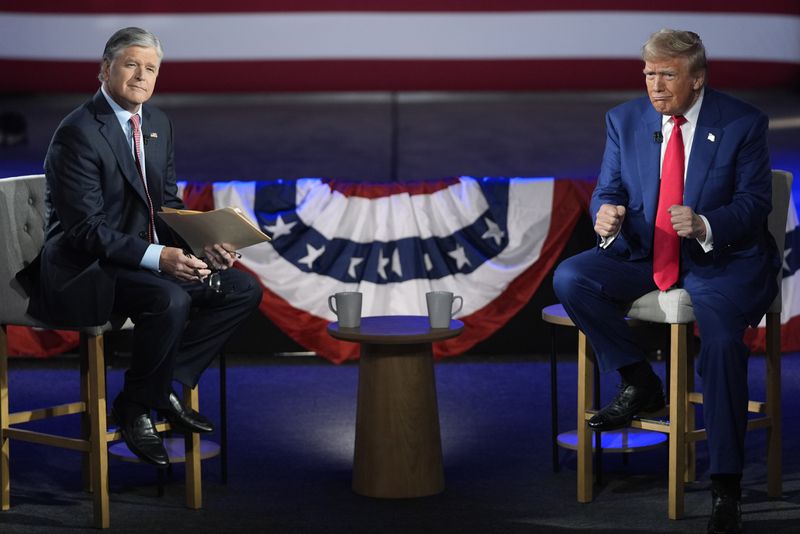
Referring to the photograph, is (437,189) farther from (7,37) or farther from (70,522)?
(7,37)

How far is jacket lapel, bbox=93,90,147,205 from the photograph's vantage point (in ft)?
11.9

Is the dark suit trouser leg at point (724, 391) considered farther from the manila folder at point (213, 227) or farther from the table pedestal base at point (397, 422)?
the manila folder at point (213, 227)

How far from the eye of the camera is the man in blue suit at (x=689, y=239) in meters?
3.41

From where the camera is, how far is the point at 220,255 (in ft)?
11.7

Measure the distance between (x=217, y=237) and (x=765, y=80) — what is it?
10.1m

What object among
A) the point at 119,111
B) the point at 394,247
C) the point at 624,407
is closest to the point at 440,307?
the point at 624,407

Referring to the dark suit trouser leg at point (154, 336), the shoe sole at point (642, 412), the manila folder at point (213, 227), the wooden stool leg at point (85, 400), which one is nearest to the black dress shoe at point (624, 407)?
the shoe sole at point (642, 412)

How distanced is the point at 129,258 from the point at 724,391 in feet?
5.01

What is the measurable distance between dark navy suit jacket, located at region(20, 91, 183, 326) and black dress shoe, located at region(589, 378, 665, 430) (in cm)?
127

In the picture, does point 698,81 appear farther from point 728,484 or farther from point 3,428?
point 3,428

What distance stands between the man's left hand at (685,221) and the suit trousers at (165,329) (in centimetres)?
120

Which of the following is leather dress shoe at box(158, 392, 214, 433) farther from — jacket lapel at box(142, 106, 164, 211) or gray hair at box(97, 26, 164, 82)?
gray hair at box(97, 26, 164, 82)

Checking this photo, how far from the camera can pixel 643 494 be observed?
376 cm

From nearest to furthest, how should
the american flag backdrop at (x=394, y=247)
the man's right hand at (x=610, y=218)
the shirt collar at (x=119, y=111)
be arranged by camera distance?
the man's right hand at (x=610, y=218), the shirt collar at (x=119, y=111), the american flag backdrop at (x=394, y=247)
